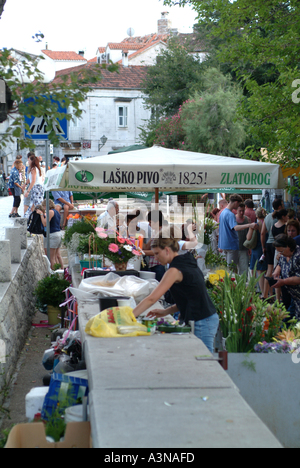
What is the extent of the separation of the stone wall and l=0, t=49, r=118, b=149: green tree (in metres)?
2.57

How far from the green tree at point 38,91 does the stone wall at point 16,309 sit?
2.57 m

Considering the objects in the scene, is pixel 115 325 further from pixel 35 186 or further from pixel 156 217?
pixel 35 186

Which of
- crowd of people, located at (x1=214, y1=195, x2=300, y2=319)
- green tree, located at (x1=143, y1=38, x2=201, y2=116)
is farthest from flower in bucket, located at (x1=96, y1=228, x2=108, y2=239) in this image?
green tree, located at (x1=143, y1=38, x2=201, y2=116)

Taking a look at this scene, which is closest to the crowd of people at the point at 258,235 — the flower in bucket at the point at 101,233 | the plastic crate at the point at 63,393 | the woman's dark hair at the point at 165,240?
the flower in bucket at the point at 101,233

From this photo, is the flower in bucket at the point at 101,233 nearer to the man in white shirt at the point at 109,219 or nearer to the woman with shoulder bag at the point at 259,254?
the man in white shirt at the point at 109,219

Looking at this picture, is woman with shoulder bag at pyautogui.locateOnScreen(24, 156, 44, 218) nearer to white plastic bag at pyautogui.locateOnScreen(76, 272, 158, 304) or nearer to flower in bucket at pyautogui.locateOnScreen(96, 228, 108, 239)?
flower in bucket at pyautogui.locateOnScreen(96, 228, 108, 239)

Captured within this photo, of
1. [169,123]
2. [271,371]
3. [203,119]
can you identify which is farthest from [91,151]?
[271,371]

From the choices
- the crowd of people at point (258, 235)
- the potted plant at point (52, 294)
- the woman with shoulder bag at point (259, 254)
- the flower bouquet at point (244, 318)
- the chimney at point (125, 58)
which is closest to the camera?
the flower bouquet at point (244, 318)

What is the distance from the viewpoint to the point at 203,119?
2752 centimetres

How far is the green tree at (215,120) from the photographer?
2712 cm

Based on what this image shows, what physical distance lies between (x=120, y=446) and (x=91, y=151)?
147 ft

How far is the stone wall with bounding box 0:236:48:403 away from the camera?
568 centimetres

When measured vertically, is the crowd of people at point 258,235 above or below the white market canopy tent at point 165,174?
below
